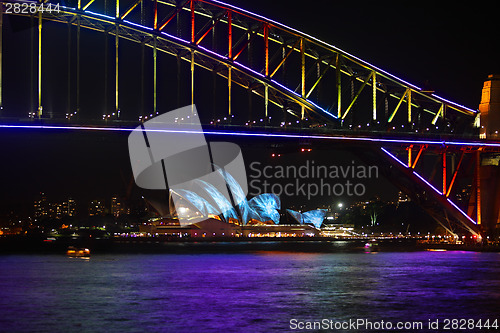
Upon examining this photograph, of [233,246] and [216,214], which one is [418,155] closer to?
[233,246]

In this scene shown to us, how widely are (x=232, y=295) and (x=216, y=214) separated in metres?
95.1

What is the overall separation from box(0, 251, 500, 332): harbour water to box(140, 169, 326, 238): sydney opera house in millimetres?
70497

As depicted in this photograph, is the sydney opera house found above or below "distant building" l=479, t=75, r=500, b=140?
below

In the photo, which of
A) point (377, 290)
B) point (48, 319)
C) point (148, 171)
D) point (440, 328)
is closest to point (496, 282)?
point (377, 290)

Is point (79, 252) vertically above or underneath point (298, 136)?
underneath

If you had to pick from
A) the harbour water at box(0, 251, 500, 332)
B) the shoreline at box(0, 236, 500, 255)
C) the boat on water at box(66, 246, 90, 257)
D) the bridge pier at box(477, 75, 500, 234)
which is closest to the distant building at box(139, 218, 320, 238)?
the shoreline at box(0, 236, 500, 255)

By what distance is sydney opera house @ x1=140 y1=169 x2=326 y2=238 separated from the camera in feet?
424

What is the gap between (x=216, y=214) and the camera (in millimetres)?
132625

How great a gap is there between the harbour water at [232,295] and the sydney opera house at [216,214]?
2775 inches

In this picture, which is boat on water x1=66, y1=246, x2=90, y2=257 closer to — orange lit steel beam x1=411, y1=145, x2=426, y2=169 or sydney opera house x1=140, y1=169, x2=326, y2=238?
orange lit steel beam x1=411, y1=145, x2=426, y2=169

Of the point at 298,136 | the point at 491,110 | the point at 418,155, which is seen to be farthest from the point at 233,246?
the point at 491,110

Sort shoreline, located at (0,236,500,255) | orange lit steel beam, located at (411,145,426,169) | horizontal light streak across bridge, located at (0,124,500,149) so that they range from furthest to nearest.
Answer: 1. shoreline, located at (0,236,500,255)
2. orange lit steel beam, located at (411,145,426,169)
3. horizontal light streak across bridge, located at (0,124,500,149)

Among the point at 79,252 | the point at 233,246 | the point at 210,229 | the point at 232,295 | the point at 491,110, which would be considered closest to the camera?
the point at 232,295

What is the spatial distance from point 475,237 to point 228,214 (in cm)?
6608
